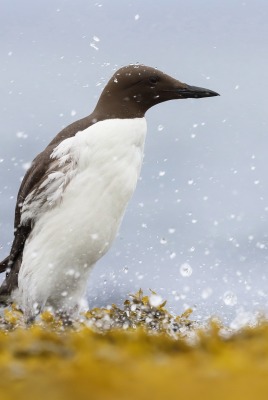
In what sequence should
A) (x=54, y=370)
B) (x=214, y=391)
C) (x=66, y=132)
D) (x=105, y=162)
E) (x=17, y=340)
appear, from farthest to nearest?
1. (x=66, y=132)
2. (x=105, y=162)
3. (x=17, y=340)
4. (x=54, y=370)
5. (x=214, y=391)

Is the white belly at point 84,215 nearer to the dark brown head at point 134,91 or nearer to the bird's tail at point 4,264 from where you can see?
the dark brown head at point 134,91

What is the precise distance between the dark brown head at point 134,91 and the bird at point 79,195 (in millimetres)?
11

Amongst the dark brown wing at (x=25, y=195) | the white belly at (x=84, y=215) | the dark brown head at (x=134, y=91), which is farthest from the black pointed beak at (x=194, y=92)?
the dark brown wing at (x=25, y=195)

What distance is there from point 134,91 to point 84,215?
5.17 ft

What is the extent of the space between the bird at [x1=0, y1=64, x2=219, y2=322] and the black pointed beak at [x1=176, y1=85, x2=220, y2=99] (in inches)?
16.4

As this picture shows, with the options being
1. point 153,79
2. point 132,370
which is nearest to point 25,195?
point 153,79

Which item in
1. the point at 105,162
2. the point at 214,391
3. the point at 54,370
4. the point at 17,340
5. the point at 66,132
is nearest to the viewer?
the point at 214,391

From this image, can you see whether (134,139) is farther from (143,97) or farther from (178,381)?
(178,381)

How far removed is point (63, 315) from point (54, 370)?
5176 millimetres

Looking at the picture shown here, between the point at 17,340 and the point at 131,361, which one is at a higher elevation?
the point at 131,361

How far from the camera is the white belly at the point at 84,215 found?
6.37 metres

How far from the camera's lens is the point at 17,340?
6.58 ft

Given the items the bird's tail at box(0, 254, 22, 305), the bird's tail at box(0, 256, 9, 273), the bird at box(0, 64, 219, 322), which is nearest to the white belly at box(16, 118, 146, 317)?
the bird at box(0, 64, 219, 322)

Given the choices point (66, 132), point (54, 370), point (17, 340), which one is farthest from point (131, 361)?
point (66, 132)
